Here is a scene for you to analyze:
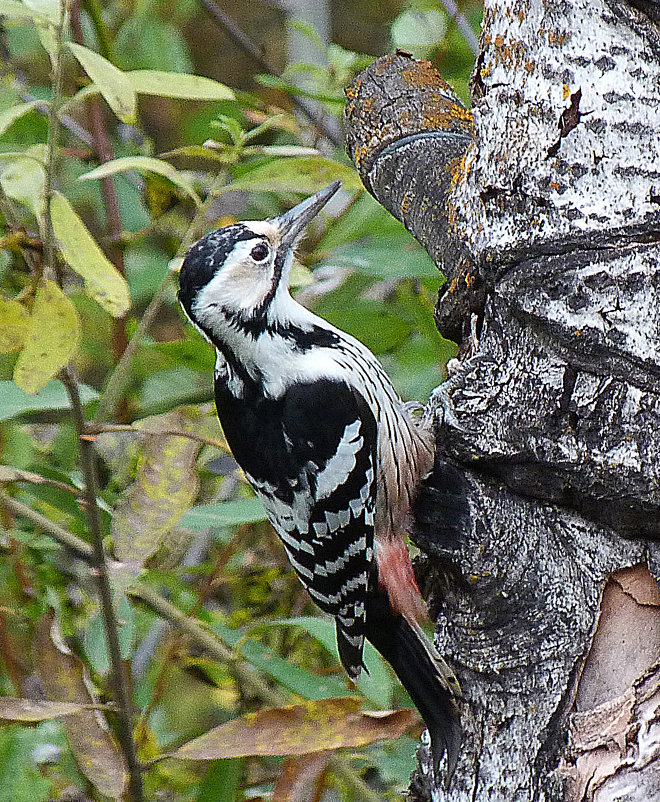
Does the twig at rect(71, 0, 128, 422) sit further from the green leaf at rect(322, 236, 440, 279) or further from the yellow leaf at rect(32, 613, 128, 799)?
the yellow leaf at rect(32, 613, 128, 799)

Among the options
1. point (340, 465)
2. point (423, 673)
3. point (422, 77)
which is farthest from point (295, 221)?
point (423, 673)

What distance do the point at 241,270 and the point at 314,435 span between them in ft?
1.05

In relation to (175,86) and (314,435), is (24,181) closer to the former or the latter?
(175,86)

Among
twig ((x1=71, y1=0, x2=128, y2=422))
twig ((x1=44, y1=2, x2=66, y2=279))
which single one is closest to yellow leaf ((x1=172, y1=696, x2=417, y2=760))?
twig ((x1=44, y1=2, x2=66, y2=279))

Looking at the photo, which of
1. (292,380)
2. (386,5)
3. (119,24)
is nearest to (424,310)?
(292,380)

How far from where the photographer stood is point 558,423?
1382 mm

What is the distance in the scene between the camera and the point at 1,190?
1685 mm

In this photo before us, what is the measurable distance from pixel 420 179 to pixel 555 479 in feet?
1.85

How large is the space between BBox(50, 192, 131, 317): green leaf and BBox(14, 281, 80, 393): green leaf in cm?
8

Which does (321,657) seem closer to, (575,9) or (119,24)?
(575,9)

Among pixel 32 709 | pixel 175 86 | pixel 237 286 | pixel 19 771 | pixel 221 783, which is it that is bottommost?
pixel 221 783

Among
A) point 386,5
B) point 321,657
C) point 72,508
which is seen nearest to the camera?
point 72,508

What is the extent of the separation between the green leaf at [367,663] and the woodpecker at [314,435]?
8cm

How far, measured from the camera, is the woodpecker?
5.78 ft
